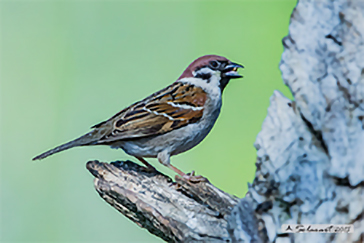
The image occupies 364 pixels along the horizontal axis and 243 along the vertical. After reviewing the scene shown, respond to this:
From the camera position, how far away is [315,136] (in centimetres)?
110

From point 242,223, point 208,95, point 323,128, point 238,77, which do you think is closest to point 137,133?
point 208,95

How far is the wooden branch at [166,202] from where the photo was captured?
1.35 m

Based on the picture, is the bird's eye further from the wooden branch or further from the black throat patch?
the wooden branch

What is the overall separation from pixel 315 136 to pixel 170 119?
2.29ft

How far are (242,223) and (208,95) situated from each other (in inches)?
26.2

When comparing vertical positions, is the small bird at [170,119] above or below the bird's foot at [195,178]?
above

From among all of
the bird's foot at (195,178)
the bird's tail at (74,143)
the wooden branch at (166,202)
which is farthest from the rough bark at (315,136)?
the bird's tail at (74,143)

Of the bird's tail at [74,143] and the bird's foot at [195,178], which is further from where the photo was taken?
the bird's tail at [74,143]

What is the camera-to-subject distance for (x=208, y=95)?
1.74m

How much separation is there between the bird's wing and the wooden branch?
13cm

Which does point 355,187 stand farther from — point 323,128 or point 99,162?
point 99,162

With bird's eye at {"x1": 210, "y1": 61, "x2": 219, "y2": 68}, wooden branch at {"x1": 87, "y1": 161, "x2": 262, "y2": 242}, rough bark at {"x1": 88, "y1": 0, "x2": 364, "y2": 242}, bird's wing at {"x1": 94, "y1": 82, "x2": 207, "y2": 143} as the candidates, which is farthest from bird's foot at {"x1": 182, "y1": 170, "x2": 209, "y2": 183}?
bird's eye at {"x1": 210, "y1": 61, "x2": 219, "y2": 68}

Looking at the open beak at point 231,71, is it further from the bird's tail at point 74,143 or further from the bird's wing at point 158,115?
the bird's tail at point 74,143

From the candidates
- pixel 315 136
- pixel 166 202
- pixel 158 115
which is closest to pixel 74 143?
pixel 158 115
